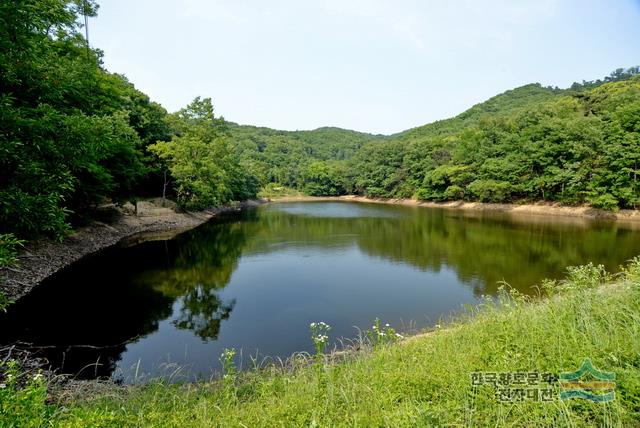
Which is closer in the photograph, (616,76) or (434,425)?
(434,425)

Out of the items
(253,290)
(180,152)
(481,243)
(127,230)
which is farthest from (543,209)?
(127,230)

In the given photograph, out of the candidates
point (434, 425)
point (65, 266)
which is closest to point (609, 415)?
point (434, 425)

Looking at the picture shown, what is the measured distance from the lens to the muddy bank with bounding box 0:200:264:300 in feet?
36.4

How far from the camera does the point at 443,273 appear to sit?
1497 cm

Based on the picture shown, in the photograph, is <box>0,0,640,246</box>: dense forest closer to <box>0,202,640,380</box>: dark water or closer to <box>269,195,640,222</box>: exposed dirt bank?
<box>269,195,640,222</box>: exposed dirt bank

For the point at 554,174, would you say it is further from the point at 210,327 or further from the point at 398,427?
the point at 398,427

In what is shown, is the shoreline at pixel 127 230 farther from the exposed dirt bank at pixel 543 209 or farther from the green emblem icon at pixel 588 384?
the green emblem icon at pixel 588 384

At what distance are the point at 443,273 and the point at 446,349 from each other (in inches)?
414

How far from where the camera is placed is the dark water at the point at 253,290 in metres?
8.24

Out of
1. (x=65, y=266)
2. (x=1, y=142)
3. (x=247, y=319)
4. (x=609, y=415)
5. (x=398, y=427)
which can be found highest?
(x=1, y=142)

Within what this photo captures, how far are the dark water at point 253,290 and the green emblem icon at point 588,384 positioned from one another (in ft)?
19.7

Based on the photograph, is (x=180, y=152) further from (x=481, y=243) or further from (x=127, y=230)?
(x=481, y=243)

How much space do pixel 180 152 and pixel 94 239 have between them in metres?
13.8

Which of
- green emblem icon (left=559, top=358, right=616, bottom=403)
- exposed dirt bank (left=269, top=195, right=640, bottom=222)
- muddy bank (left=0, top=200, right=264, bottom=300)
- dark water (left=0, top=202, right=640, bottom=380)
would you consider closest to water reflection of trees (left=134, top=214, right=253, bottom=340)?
dark water (left=0, top=202, right=640, bottom=380)
